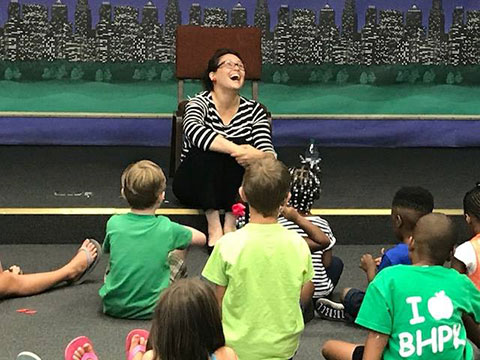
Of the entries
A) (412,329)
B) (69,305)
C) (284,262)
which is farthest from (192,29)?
(412,329)

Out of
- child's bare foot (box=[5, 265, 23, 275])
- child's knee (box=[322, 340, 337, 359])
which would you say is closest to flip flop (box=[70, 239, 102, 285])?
child's bare foot (box=[5, 265, 23, 275])

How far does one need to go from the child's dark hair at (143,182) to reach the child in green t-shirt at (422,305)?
132 cm

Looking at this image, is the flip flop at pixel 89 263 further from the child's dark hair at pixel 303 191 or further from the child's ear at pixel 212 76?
the child's ear at pixel 212 76

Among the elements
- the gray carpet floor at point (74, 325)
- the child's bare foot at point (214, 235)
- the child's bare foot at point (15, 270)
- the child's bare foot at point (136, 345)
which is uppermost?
the child's bare foot at point (136, 345)

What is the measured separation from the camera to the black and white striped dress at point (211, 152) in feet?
17.3

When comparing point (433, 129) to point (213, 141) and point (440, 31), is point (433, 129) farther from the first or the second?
point (213, 141)

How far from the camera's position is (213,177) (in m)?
5.28

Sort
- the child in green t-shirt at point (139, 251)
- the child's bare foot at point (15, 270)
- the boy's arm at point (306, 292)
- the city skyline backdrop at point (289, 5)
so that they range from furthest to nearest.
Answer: the city skyline backdrop at point (289, 5), the child's bare foot at point (15, 270), the child in green t-shirt at point (139, 251), the boy's arm at point (306, 292)

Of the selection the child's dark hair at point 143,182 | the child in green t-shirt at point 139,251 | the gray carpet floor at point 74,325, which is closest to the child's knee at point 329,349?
the gray carpet floor at point 74,325

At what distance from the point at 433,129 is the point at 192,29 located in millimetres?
2258

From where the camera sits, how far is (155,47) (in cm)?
767

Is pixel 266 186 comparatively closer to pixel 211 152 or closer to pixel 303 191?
pixel 303 191

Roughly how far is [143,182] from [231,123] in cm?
137

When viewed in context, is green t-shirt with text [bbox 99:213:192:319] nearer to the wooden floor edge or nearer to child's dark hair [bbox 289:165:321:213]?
child's dark hair [bbox 289:165:321:213]
